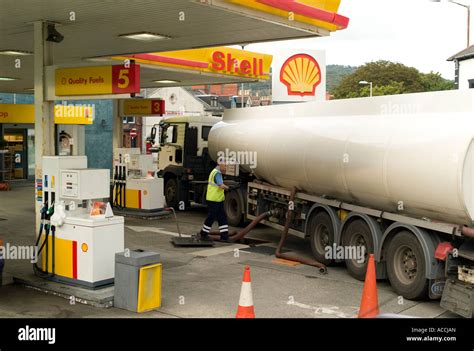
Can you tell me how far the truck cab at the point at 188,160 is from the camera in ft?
64.3

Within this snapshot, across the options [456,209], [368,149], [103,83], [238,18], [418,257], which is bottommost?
[418,257]

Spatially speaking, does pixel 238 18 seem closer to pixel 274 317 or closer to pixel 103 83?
pixel 103 83

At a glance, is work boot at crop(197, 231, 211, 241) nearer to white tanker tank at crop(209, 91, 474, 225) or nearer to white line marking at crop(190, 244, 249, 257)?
white line marking at crop(190, 244, 249, 257)

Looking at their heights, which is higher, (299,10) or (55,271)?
(299,10)

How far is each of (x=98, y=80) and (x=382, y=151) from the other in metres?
4.71

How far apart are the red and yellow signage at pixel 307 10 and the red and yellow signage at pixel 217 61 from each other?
7.23 m

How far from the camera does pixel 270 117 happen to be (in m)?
14.3

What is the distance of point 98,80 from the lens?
29.8 feet

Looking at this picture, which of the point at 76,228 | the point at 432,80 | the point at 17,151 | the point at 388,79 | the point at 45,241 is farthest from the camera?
the point at 388,79

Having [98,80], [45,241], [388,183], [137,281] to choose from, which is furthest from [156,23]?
[388,183]

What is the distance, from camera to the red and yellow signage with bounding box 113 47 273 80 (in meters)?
17.8

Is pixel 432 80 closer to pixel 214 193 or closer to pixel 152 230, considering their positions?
pixel 152 230
